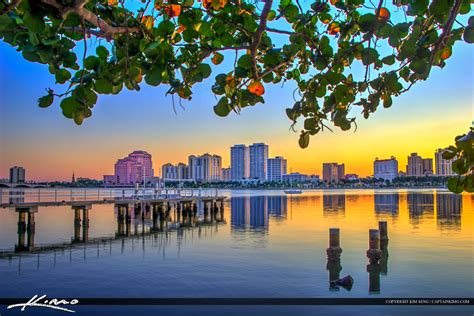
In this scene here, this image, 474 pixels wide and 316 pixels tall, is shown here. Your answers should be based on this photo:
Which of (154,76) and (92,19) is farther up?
(92,19)

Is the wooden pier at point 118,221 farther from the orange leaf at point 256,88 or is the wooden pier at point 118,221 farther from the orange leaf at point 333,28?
the orange leaf at point 256,88

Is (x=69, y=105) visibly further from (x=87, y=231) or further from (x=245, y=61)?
(x=87, y=231)

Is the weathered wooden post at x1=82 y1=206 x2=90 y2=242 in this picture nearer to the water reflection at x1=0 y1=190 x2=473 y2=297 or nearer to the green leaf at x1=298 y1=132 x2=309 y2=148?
the water reflection at x1=0 y1=190 x2=473 y2=297

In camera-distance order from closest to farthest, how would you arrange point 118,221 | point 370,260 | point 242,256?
point 370,260 → point 242,256 → point 118,221

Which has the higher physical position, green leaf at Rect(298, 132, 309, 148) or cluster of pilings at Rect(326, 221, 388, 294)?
green leaf at Rect(298, 132, 309, 148)

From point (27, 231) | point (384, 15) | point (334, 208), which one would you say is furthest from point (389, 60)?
point (334, 208)

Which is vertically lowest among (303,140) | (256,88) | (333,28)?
(303,140)

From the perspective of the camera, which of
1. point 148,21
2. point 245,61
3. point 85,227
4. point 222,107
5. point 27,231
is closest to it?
point 222,107

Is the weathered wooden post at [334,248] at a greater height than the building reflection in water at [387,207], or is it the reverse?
the weathered wooden post at [334,248]

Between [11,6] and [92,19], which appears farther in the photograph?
[92,19]

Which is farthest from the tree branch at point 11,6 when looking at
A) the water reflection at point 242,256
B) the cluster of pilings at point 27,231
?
the cluster of pilings at point 27,231

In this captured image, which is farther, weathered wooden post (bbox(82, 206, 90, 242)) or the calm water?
weathered wooden post (bbox(82, 206, 90, 242))

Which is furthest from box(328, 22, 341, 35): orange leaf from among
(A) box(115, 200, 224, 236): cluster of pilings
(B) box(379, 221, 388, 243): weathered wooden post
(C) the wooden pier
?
(A) box(115, 200, 224, 236): cluster of pilings

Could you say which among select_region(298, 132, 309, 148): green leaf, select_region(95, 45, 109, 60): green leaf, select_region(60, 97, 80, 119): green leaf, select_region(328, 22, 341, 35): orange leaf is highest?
select_region(328, 22, 341, 35): orange leaf
